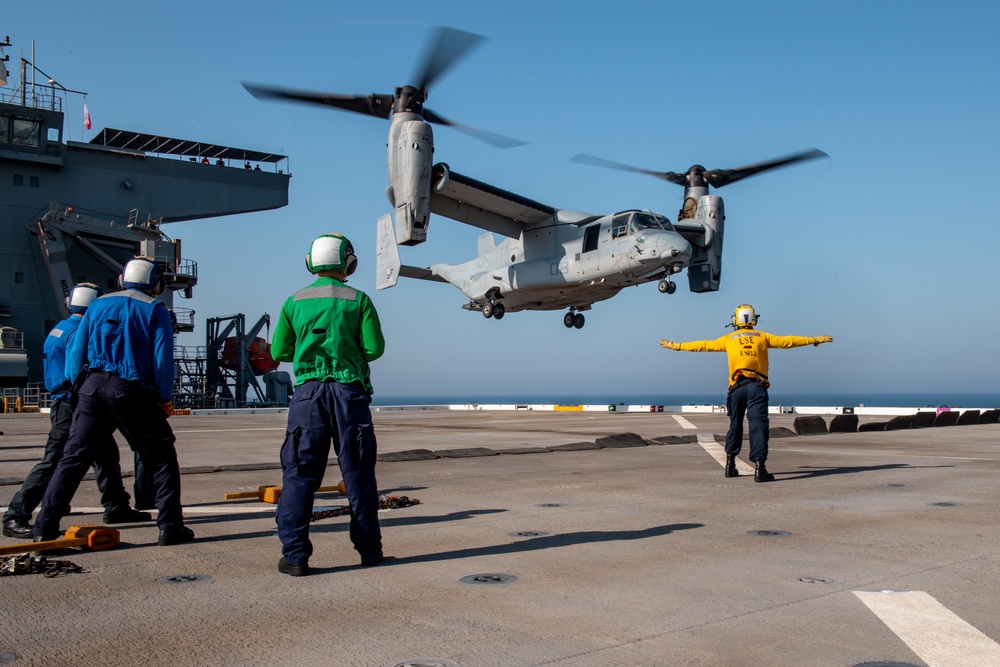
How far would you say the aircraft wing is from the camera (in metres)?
28.5

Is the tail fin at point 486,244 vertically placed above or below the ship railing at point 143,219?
below

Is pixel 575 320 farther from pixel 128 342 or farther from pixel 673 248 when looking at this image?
pixel 128 342

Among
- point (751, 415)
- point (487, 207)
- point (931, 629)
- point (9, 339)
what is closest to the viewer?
point (931, 629)

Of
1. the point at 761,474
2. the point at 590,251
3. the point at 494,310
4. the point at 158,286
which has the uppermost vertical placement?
the point at 590,251

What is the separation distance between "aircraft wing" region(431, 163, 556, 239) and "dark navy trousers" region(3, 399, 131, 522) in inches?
855

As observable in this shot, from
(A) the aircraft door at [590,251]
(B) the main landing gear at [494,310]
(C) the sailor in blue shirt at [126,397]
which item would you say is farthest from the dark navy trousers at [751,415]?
(B) the main landing gear at [494,310]

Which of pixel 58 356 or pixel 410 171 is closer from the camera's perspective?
pixel 58 356

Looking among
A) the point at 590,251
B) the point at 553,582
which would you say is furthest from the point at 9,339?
the point at 553,582

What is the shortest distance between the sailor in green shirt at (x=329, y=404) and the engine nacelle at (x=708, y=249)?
27855mm

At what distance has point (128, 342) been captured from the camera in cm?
550

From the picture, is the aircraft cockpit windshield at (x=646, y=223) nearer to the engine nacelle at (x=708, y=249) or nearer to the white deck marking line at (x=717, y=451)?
the engine nacelle at (x=708, y=249)

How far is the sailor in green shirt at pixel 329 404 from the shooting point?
4672 millimetres

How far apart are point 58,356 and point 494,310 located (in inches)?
992

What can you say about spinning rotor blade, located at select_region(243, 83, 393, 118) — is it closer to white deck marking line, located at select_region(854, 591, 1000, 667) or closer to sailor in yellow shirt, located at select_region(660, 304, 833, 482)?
sailor in yellow shirt, located at select_region(660, 304, 833, 482)
